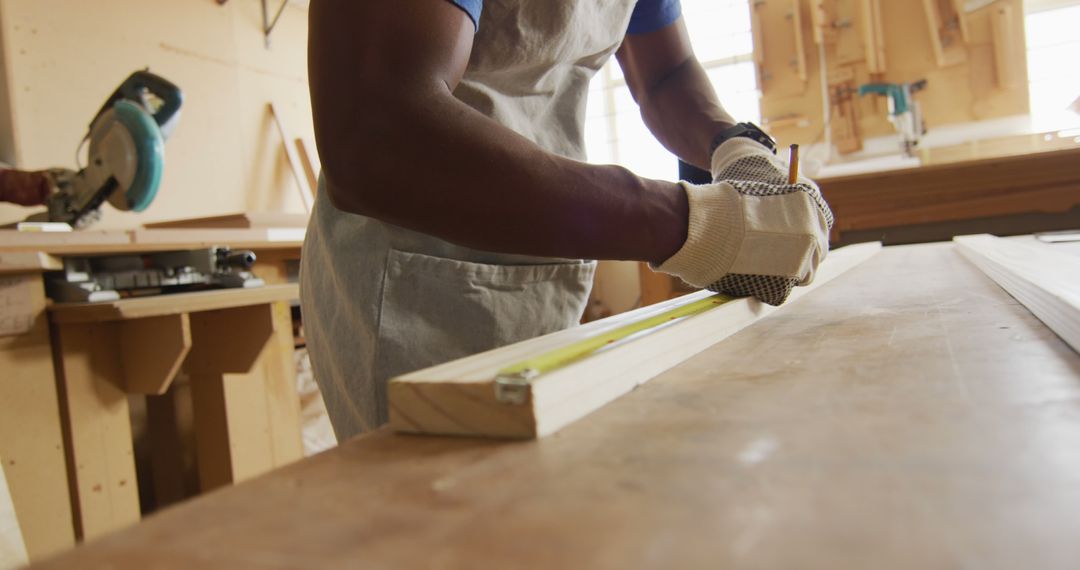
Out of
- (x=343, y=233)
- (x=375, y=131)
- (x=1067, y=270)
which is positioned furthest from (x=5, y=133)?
(x=1067, y=270)

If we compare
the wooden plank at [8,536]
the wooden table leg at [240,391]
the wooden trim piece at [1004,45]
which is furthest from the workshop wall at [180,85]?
the wooden trim piece at [1004,45]

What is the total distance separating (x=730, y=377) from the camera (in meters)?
0.57

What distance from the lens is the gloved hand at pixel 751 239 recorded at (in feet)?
2.56

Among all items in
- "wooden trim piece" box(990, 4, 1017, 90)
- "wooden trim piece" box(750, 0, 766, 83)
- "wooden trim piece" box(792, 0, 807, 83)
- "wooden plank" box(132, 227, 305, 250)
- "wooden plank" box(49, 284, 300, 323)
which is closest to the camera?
"wooden plank" box(49, 284, 300, 323)

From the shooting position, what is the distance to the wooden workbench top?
0.89 feet

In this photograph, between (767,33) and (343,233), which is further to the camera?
(767,33)

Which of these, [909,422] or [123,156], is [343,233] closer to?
[909,422]

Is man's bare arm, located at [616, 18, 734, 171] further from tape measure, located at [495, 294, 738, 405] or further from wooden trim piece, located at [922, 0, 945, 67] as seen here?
wooden trim piece, located at [922, 0, 945, 67]

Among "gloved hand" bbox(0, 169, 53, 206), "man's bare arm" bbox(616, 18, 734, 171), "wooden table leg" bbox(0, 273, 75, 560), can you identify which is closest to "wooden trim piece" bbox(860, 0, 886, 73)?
"man's bare arm" bbox(616, 18, 734, 171)

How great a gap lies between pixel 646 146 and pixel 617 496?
18.2 ft

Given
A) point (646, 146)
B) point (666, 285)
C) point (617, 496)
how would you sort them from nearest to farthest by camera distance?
1. point (617, 496)
2. point (666, 285)
3. point (646, 146)

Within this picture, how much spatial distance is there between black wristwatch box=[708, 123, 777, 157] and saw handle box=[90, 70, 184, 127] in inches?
62.3

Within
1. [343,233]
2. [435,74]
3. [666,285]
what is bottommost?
[666,285]

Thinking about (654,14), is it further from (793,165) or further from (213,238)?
(213,238)
